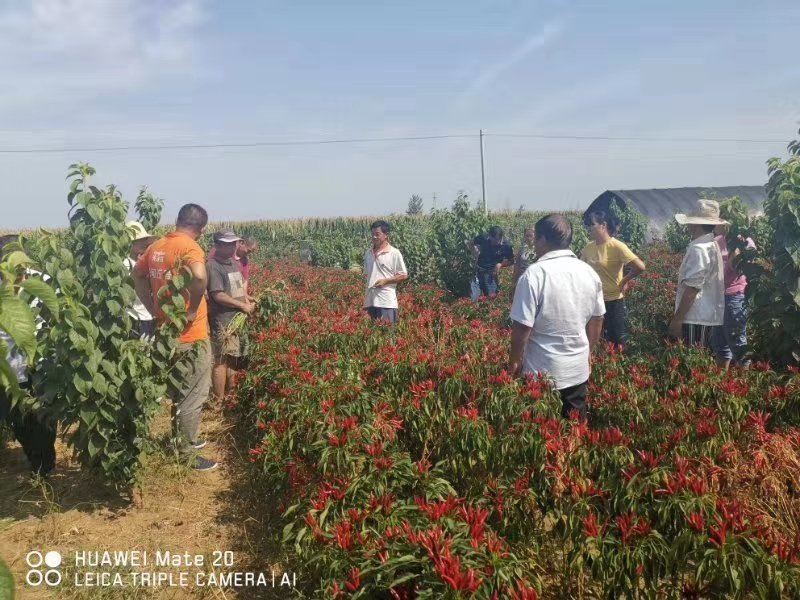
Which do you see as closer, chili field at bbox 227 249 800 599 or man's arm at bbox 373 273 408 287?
chili field at bbox 227 249 800 599

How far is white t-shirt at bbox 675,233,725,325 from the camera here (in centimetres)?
529

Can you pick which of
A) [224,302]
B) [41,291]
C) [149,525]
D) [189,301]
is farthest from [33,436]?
[41,291]

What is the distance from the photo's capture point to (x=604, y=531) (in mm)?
2531

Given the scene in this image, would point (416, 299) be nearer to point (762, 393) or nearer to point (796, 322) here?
point (796, 322)

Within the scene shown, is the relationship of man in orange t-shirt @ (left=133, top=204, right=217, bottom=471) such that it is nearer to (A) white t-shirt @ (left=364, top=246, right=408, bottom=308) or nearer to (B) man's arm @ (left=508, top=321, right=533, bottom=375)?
(B) man's arm @ (left=508, top=321, right=533, bottom=375)

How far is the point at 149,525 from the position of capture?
414 centimetres

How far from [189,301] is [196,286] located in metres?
0.14

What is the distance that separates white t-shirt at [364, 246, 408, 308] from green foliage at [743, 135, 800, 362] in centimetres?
381

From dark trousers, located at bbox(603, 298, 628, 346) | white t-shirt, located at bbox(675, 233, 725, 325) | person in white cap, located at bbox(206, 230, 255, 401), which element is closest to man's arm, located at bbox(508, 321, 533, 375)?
white t-shirt, located at bbox(675, 233, 725, 325)

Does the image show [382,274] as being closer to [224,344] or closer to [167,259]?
[224,344]

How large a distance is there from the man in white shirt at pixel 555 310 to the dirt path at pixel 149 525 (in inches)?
76.8

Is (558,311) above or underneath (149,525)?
above

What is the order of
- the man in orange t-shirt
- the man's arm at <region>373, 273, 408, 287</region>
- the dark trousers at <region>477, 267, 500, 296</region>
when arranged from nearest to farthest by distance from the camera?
the man in orange t-shirt → the man's arm at <region>373, 273, 408, 287</region> → the dark trousers at <region>477, 267, 500, 296</region>

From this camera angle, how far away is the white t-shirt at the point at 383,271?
281 inches
